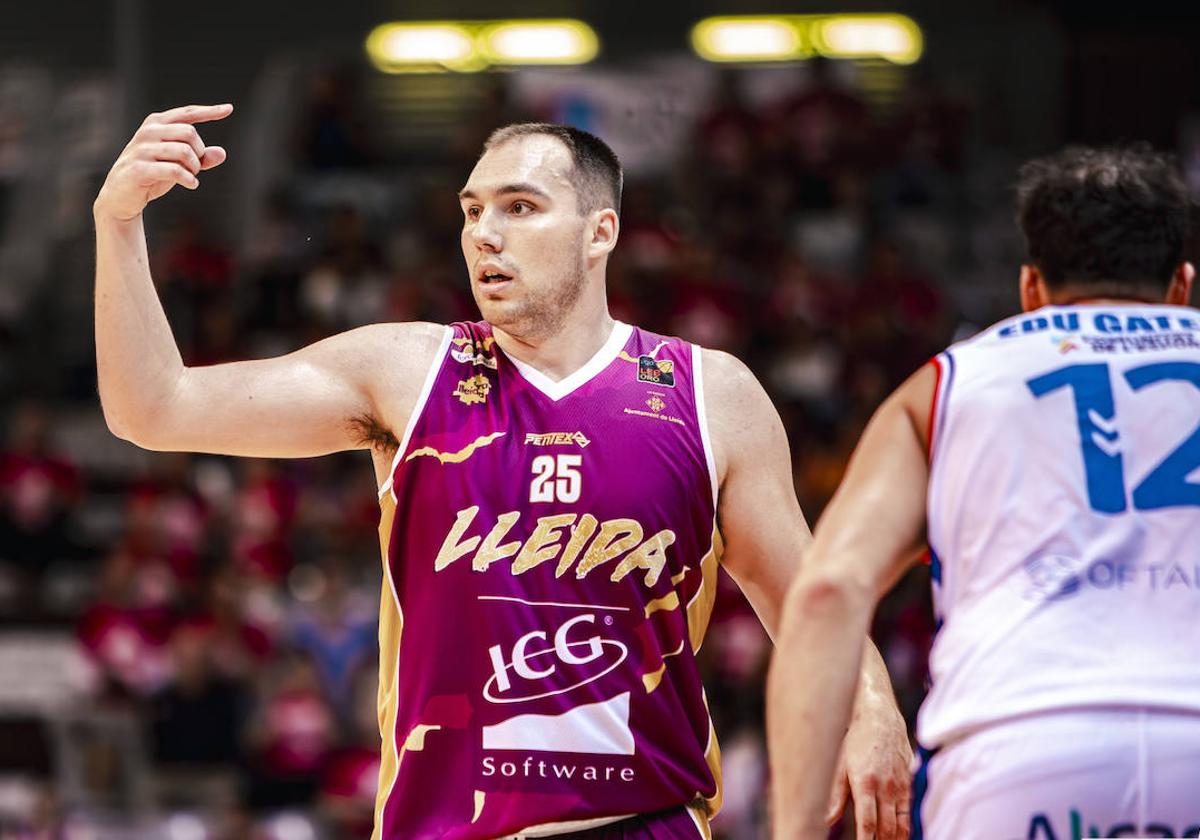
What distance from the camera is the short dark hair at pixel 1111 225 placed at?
3.81 metres

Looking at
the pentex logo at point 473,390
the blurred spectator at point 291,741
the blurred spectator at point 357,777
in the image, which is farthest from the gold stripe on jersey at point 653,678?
the blurred spectator at point 291,741

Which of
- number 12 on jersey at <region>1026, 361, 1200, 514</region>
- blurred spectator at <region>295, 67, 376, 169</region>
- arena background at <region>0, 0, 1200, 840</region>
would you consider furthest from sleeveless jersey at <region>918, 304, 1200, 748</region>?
blurred spectator at <region>295, 67, 376, 169</region>

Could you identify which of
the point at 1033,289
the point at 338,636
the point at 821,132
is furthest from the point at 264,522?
the point at 1033,289

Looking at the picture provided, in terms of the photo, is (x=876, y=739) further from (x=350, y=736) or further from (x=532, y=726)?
(x=350, y=736)

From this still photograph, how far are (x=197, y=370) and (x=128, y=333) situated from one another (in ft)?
0.76

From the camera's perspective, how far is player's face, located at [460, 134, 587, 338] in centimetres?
498

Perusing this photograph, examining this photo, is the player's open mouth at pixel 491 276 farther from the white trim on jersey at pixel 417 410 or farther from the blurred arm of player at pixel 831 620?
the blurred arm of player at pixel 831 620

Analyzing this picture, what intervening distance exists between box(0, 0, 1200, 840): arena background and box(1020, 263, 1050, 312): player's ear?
25.3 ft

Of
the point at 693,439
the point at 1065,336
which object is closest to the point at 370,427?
the point at 693,439

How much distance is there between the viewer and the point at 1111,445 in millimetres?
3510

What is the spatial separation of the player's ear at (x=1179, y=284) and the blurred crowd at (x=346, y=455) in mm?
7867

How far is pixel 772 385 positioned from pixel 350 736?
439cm

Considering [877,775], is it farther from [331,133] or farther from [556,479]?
[331,133]

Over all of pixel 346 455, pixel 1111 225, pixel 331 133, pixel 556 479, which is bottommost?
pixel 346 455
